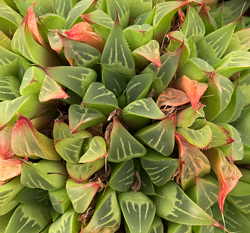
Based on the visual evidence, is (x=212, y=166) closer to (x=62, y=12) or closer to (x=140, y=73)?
(x=140, y=73)

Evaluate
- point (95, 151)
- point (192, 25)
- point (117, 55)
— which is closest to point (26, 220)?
point (95, 151)

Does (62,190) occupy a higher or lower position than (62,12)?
lower

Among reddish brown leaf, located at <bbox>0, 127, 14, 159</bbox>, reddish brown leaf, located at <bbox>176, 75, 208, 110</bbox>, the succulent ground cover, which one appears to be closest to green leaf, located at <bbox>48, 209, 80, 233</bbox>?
the succulent ground cover

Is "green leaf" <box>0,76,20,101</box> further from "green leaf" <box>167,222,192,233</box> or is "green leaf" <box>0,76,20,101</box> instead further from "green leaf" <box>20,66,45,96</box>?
"green leaf" <box>167,222,192,233</box>

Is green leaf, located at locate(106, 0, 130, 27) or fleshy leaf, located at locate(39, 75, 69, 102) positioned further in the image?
green leaf, located at locate(106, 0, 130, 27)

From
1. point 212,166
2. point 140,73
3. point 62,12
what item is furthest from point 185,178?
point 62,12

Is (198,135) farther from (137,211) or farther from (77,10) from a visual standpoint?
(77,10)
